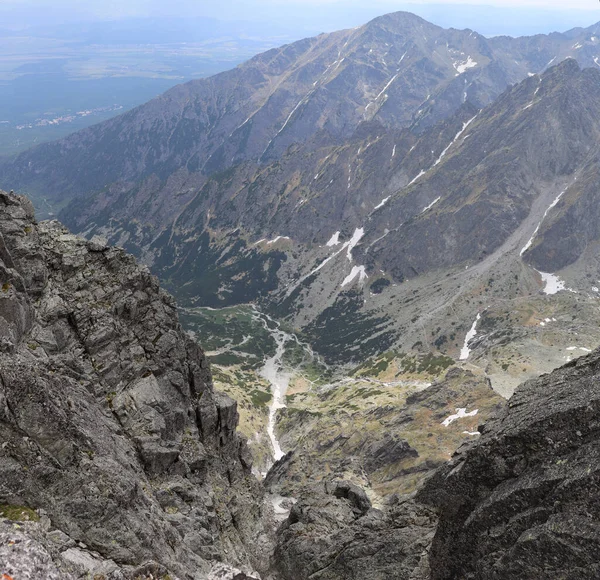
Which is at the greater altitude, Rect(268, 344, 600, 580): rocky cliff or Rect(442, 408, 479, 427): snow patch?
Rect(268, 344, 600, 580): rocky cliff

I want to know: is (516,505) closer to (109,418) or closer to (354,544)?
(354,544)

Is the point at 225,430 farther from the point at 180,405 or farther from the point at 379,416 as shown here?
the point at 379,416

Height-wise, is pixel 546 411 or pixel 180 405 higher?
pixel 546 411

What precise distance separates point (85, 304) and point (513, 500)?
126ft

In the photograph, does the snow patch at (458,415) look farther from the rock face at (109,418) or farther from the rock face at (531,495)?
the rock face at (531,495)

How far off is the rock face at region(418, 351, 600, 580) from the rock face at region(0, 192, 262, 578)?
16676 mm

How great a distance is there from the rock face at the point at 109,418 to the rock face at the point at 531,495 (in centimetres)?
1668


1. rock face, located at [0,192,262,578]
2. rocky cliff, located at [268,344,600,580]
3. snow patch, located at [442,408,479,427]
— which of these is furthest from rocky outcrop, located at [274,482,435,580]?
snow patch, located at [442,408,479,427]

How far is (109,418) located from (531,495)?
101 feet

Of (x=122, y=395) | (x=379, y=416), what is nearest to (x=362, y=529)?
(x=122, y=395)

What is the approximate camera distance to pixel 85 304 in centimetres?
4219

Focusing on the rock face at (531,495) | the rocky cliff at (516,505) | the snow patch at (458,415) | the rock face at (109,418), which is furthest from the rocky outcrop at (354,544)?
the snow patch at (458,415)

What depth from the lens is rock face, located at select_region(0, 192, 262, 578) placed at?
2183cm

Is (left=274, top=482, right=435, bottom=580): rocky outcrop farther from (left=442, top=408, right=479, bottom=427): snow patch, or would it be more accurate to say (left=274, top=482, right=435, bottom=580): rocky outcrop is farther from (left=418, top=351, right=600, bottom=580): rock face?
(left=442, top=408, right=479, bottom=427): snow patch
